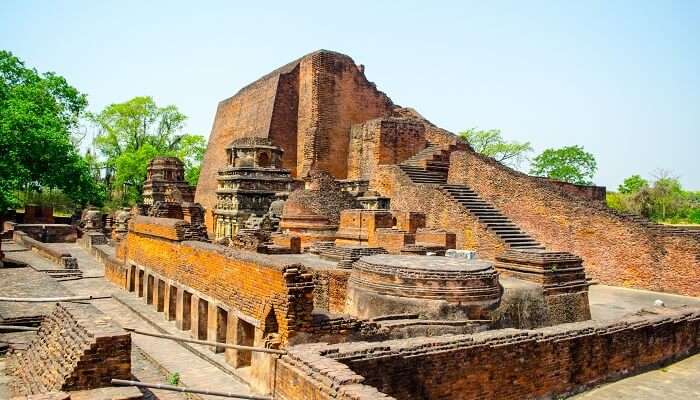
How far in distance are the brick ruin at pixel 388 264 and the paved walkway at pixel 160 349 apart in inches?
10.0

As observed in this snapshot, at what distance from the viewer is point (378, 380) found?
561cm

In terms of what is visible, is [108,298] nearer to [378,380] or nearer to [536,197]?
[378,380]

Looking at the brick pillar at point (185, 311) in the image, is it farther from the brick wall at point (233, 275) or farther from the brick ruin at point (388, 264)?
the brick wall at point (233, 275)

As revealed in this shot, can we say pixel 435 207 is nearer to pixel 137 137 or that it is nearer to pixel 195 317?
pixel 195 317

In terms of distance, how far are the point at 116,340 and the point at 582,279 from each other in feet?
27.6

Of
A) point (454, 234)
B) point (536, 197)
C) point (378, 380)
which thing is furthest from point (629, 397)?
point (536, 197)

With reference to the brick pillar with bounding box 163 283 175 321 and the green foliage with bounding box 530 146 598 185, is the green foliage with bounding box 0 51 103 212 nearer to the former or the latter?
the brick pillar with bounding box 163 283 175 321

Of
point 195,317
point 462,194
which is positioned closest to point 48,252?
point 195,317

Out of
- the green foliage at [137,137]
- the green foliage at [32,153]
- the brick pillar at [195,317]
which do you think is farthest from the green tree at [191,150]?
the brick pillar at [195,317]

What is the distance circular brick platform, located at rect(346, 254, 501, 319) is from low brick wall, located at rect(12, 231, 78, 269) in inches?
469

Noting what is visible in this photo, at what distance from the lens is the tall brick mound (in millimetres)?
5012

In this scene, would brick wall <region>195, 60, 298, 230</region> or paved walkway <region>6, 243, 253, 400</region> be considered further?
brick wall <region>195, 60, 298, 230</region>

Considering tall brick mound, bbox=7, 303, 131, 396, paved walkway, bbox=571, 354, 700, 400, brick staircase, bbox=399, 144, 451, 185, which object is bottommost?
paved walkway, bbox=571, 354, 700, 400

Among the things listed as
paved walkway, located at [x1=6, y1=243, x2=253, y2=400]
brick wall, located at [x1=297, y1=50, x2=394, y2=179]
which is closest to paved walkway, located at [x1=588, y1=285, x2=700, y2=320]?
paved walkway, located at [x1=6, y1=243, x2=253, y2=400]
